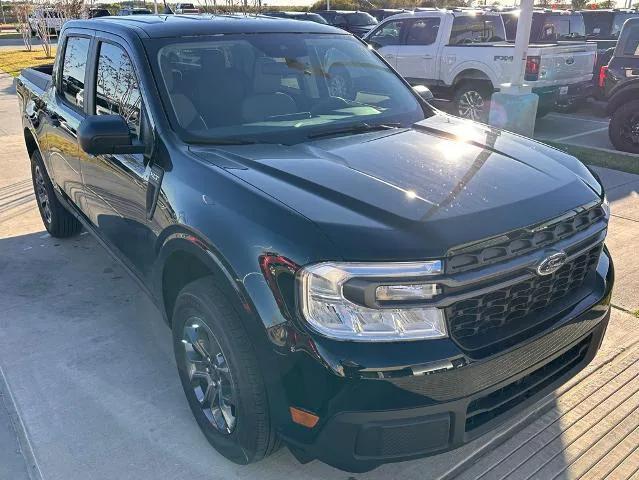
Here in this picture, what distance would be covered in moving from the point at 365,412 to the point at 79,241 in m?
4.06

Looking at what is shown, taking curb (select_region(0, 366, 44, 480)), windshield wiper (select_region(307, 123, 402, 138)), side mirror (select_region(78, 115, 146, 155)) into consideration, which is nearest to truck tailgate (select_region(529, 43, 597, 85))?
windshield wiper (select_region(307, 123, 402, 138))

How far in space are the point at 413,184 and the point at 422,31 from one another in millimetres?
9048

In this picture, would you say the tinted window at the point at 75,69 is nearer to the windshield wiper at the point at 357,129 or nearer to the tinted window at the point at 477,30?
the windshield wiper at the point at 357,129

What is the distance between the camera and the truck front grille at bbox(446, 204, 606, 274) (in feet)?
6.86

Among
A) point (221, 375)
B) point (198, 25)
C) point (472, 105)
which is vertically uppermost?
point (198, 25)

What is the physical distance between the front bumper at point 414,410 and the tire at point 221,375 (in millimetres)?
192

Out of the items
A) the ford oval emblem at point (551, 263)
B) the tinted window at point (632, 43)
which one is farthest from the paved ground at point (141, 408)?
the tinted window at point (632, 43)

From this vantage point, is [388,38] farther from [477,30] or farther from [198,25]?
[198,25]

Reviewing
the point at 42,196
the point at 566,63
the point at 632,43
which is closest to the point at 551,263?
the point at 42,196

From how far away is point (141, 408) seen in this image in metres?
3.07

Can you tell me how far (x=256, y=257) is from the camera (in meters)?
2.20

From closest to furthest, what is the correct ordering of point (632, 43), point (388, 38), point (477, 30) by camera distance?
point (632, 43) < point (477, 30) < point (388, 38)

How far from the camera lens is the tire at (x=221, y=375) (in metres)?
2.30

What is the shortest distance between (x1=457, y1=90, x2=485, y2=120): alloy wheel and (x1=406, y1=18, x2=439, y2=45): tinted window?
1240mm
